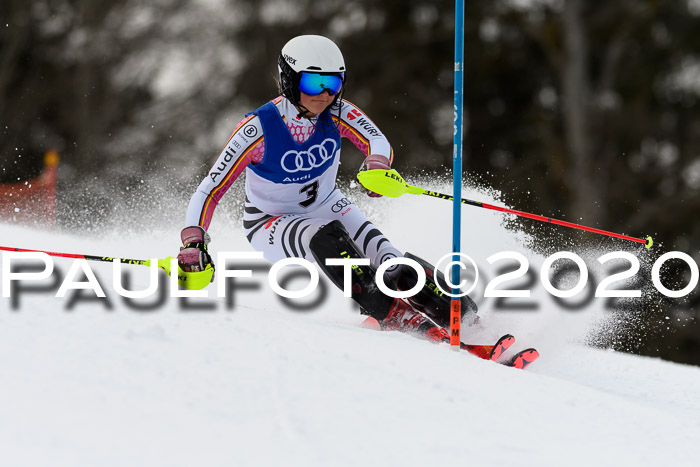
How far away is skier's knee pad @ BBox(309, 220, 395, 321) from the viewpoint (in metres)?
4.35

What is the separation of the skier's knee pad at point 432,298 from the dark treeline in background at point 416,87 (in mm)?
11652

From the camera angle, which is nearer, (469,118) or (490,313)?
(490,313)

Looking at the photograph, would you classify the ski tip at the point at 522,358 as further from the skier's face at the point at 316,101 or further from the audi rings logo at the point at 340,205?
the skier's face at the point at 316,101

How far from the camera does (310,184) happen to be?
183 inches

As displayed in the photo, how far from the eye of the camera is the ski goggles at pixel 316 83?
4.32 meters

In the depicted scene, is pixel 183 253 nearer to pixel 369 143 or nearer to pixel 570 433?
pixel 369 143

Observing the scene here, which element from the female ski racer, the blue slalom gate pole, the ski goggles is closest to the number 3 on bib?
the female ski racer

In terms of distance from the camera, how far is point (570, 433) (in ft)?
9.78

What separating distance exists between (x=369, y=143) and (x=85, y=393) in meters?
2.40

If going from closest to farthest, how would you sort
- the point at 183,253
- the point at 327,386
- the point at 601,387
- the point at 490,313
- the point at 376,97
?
the point at 327,386, the point at 183,253, the point at 601,387, the point at 490,313, the point at 376,97

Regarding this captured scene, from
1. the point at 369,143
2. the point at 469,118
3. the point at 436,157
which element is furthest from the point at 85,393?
the point at 469,118

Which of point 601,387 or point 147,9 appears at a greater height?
point 147,9

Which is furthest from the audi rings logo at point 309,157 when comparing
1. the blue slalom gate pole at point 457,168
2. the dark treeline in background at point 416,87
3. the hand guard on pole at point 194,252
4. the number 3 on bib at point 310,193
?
the dark treeline in background at point 416,87

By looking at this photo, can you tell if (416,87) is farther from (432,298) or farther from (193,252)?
(193,252)
